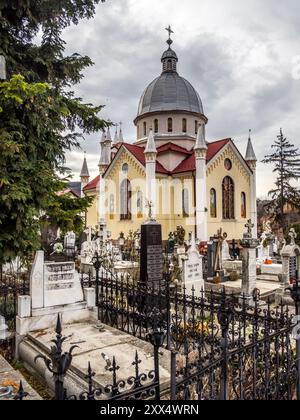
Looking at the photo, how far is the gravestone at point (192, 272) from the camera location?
33.2 ft

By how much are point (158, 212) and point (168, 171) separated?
146 inches

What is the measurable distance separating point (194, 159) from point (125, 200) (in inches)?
269

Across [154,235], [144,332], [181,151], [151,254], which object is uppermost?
[181,151]

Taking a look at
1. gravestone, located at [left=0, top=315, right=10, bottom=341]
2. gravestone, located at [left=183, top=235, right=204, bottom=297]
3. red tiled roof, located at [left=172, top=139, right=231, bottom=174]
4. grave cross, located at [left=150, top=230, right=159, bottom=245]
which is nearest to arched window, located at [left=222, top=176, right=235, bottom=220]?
red tiled roof, located at [left=172, top=139, right=231, bottom=174]

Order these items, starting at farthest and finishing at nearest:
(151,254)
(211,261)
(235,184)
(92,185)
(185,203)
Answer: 1. (92,185)
2. (235,184)
3. (185,203)
4. (211,261)
5. (151,254)

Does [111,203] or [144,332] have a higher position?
[111,203]

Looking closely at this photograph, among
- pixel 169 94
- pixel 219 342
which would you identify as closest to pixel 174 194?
pixel 169 94

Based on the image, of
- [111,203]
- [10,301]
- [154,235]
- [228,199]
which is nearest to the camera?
[10,301]

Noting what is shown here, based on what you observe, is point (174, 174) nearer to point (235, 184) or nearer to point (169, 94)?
point (235, 184)

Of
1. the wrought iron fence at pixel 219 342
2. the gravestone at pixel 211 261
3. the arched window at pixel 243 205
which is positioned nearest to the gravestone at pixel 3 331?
the wrought iron fence at pixel 219 342

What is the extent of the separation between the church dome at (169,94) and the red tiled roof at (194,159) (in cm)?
517

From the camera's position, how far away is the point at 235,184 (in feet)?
90.9

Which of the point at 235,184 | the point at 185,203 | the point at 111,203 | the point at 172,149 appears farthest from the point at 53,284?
the point at 235,184

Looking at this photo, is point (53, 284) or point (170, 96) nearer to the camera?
point (53, 284)
